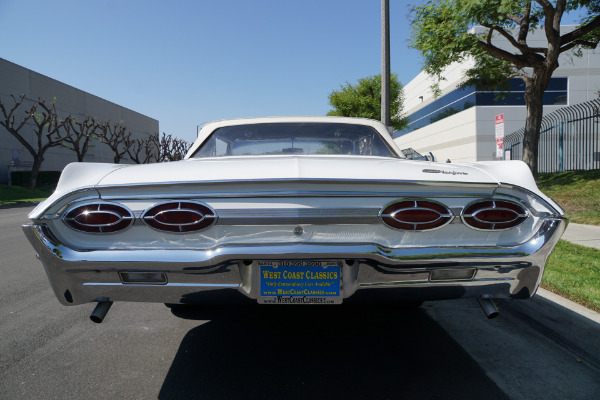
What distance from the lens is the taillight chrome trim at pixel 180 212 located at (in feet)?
7.26

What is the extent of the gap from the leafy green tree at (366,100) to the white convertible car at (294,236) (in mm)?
43247

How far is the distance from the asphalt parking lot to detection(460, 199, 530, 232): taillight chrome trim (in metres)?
0.91

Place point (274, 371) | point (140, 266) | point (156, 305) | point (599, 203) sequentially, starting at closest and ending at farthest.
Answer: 1. point (140, 266)
2. point (274, 371)
3. point (156, 305)
4. point (599, 203)

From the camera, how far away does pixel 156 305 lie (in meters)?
4.18

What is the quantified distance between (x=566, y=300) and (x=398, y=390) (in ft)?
6.23

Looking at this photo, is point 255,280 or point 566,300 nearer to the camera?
point 255,280

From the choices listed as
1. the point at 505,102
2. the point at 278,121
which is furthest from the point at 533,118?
the point at 505,102

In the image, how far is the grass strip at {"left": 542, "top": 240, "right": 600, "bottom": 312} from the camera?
11.8ft

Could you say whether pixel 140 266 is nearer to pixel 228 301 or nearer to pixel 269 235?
pixel 228 301

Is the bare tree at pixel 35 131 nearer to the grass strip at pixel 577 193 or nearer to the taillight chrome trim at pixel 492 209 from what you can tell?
the grass strip at pixel 577 193

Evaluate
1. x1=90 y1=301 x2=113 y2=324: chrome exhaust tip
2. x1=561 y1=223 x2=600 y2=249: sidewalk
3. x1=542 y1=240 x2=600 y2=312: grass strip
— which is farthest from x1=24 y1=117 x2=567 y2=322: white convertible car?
x1=561 y1=223 x2=600 y2=249: sidewalk

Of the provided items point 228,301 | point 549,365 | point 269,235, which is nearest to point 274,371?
point 228,301

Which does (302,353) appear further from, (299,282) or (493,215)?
(493,215)

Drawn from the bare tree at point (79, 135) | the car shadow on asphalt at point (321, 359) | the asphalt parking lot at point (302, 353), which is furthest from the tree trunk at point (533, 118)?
the bare tree at point (79, 135)
